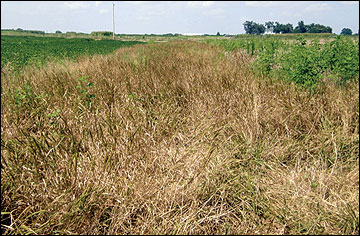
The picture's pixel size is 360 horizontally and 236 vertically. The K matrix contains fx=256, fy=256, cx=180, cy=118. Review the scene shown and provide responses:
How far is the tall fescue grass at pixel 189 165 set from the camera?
1.76 metres

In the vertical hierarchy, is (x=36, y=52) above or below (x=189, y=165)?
above

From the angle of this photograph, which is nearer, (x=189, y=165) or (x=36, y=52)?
(x=189, y=165)

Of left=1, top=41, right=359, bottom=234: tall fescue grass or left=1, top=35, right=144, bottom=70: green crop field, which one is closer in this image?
left=1, top=41, right=359, bottom=234: tall fescue grass

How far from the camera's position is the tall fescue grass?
1764 mm

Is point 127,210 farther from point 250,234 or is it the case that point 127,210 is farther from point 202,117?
point 202,117

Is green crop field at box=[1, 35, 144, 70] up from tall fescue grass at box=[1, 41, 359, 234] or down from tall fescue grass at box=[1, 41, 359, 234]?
up

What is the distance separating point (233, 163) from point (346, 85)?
6.32ft

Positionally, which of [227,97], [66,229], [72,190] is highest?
[227,97]

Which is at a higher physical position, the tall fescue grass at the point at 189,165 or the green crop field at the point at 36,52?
the green crop field at the point at 36,52

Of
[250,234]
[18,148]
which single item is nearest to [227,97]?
[250,234]

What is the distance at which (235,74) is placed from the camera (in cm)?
441

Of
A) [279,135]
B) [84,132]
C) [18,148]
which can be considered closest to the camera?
[18,148]

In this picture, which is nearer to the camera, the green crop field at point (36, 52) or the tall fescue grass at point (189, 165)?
the tall fescue grass at point (189, 165)

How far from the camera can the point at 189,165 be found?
2215 millimetres
